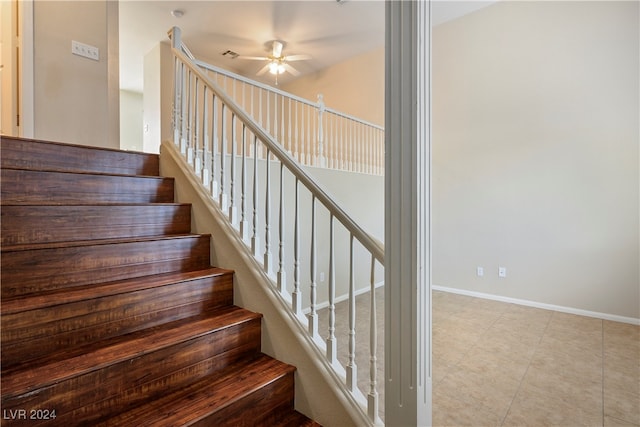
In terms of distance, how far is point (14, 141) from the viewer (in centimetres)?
169

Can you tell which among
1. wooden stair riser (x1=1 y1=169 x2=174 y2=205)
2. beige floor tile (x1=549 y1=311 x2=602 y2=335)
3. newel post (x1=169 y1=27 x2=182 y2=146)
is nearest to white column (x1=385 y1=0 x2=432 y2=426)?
wooden stair riser (x1=1 y1=169 x2=174 y2=205)

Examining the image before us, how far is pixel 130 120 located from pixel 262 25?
499 cm

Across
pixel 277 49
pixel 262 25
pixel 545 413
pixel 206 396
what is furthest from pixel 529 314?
pixel 262 25

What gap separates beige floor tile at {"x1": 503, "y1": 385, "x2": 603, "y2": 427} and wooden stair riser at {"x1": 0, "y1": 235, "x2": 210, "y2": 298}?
206cm

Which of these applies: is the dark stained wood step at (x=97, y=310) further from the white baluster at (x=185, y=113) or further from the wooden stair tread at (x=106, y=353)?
the white baluster at (x=185, y=113)

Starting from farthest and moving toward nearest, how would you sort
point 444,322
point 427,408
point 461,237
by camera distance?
1. point 461,237
2. point 444,322
3. point 427,408

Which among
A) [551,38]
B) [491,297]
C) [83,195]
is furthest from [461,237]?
[83,195]

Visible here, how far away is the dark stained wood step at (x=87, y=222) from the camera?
137cm

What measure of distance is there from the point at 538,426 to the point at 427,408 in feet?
4.17

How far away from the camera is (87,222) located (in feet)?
5.15

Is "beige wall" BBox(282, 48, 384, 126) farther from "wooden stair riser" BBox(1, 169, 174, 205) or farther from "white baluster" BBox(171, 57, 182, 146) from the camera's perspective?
"wooden stair riser" BBox(1, 169, 174, 205)

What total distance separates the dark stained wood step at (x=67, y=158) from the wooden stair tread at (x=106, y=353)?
1101 millimetres

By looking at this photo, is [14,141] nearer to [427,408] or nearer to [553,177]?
[427,408]

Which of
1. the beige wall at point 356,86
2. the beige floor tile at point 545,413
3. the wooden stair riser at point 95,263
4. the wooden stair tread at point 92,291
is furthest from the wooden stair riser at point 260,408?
the beige wall at point 356,86
